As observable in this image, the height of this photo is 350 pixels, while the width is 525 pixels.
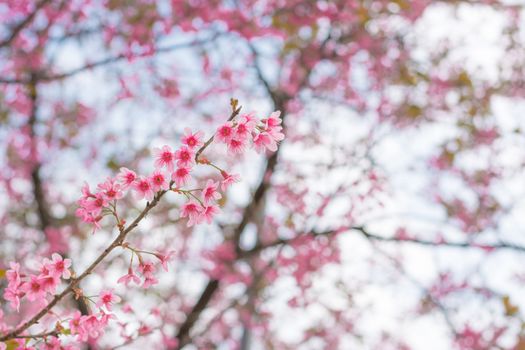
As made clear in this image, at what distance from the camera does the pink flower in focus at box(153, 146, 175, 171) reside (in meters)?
2.21

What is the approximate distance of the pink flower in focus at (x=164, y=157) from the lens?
2.21 m

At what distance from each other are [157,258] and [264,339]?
30.8 feet

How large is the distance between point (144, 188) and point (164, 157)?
0.48ft

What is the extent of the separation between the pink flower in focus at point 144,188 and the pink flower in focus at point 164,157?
78mm

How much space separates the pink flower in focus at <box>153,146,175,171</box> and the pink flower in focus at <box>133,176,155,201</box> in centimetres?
8

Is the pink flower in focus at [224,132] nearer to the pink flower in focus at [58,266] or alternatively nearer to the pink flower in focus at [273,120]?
the pink flower in focus at [273,120]

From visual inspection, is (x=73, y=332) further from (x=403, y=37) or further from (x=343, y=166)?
(x=403, y=37)

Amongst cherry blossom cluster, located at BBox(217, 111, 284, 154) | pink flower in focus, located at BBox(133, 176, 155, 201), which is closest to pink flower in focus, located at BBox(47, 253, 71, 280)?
pink flower in focus, located at BBox(133, 176, 155, 201)

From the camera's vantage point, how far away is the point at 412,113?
7.96m

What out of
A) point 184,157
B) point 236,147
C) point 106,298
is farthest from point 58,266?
point 236,147

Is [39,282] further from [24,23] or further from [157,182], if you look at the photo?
[24,23]

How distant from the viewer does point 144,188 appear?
2.21 meters

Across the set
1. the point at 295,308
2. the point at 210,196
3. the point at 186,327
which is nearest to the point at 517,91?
the point at 295,308

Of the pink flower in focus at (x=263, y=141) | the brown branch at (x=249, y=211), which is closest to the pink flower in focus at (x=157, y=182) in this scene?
the pink flower in focus at (x=263, y=141)
